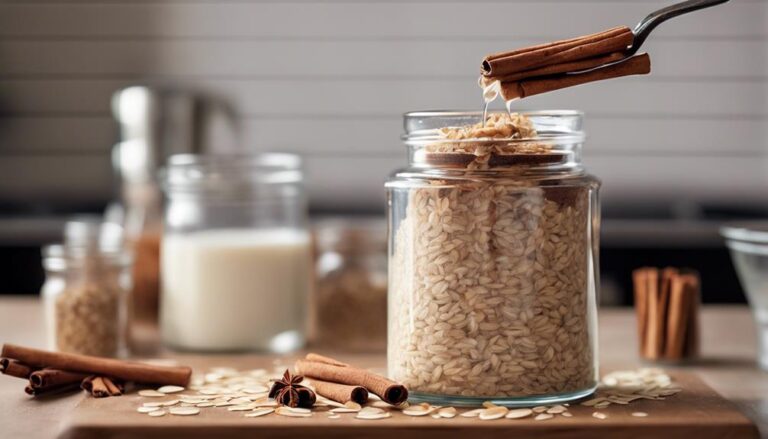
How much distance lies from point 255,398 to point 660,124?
2.26m

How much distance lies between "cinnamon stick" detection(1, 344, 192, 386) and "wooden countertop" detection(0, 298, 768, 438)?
0.11 feet

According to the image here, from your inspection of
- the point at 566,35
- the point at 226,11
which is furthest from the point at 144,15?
the point at 566,35

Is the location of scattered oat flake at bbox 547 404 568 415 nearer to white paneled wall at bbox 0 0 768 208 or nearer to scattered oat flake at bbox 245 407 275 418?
scattered oat flake at bbox 245 407 275 418

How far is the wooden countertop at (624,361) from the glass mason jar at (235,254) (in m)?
0.07

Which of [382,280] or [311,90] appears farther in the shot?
[311,90]

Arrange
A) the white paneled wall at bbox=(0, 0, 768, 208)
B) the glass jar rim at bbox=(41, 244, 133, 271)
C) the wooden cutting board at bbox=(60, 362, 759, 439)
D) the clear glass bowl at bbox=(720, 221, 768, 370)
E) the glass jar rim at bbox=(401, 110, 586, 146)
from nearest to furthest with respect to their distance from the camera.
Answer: the wooden cutting board at bbox=(60, 362, 759, 439), the glass jar rim at bbox=(401, 110, 586, 146), the clear glass bowl at bbox=(720, 221, 768, 370), the glass jar rim at bbox=(41, 244, 133, 271), the white paneled wall at bbox=(0, 0, 768, 208)

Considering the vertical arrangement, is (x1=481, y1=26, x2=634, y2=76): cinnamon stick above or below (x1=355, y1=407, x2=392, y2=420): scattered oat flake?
above

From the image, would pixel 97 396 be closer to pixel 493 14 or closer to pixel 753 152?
pixel 493 14

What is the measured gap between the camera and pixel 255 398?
3.03 ft

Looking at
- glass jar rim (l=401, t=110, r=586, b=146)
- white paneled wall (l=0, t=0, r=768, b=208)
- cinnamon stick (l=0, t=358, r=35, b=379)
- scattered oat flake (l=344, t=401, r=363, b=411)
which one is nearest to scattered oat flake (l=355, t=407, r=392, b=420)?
scattered oat flake (l=344, t=401, r=363, b=411)

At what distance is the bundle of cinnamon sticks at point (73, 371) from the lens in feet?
3.21

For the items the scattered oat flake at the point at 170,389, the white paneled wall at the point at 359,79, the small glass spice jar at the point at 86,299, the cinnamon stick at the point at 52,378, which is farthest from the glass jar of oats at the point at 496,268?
the white paneled wall at the point at 359,79

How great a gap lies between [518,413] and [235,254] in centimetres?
51

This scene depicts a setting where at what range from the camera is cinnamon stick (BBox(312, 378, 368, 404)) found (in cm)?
89
